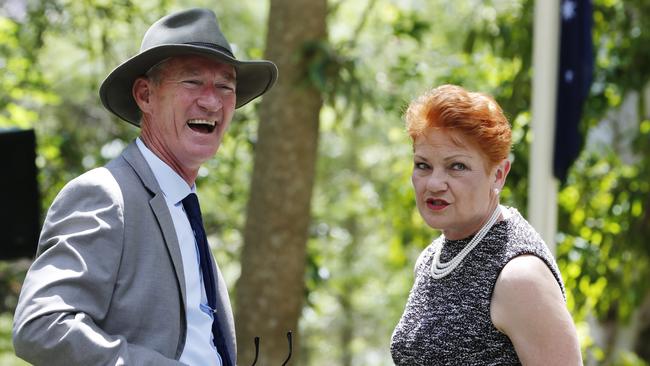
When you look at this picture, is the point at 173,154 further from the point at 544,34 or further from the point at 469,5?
the point at 469,5

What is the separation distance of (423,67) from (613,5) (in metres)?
1.79

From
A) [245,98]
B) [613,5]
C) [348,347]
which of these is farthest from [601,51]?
[348,347]

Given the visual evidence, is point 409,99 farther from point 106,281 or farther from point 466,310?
point 106,281

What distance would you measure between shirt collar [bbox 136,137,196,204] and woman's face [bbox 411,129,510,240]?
606 mm

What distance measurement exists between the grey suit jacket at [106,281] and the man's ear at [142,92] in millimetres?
240

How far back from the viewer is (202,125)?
2.70 meters

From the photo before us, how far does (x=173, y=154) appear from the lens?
2.66 m

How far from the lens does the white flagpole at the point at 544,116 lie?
646cm

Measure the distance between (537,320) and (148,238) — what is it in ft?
3.02

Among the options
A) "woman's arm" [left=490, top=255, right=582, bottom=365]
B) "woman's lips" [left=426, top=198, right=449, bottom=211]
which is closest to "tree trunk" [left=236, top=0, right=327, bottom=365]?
"woman's lips" [left=426, top=198, right=449, bottom=211]

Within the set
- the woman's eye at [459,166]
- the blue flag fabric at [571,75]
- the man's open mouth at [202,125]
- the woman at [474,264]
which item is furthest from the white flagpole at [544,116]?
the man's open mouth at [202,125]

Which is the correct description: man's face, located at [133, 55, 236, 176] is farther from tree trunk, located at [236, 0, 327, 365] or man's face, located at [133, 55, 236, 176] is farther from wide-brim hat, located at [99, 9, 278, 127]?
tree trunk, located at [236, 0, 327, 365]

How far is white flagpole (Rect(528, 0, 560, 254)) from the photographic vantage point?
646cm

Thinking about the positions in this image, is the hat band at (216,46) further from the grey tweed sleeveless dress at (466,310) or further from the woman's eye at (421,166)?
the grey tweed sleeveless dress at (466,310)
